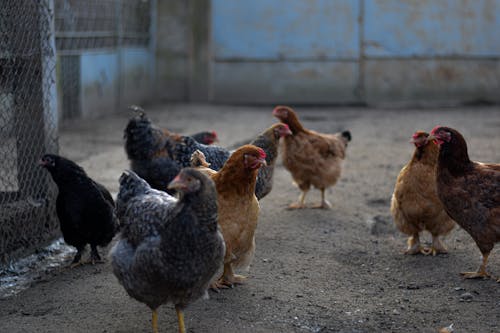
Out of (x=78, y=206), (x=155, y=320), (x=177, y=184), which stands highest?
(x=177, y=184)

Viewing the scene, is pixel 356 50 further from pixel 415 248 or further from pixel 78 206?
pixel 78 206

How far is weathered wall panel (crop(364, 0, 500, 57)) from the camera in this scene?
47.0 ft

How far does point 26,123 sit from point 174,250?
2685mm

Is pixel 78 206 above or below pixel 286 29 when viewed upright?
below

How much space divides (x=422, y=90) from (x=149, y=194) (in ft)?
38.6

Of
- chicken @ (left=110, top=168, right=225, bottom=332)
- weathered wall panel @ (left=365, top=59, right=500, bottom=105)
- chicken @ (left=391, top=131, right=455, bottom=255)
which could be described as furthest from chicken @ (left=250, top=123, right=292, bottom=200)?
weathered wall panel @ (left=365, top=59, right=500, bottom=105)

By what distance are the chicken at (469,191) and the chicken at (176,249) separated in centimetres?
213

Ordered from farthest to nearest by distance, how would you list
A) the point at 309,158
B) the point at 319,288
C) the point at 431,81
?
the point at 431,81, the point at 309,158, the point at 319,288

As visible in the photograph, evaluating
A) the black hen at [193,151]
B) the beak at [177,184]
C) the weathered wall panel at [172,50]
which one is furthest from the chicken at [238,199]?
the weathered wall panel at [172,50]

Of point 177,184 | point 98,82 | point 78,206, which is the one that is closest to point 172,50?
point 98,82

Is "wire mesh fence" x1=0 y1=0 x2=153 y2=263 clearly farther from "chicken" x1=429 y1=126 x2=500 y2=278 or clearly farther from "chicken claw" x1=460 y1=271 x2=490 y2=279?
"chicken claw" x1=460 y1=271 x2=490 y2=279

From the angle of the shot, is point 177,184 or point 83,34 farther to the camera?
point 83,34

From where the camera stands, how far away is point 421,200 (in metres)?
5.38

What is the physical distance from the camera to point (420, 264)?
5.30 meters
